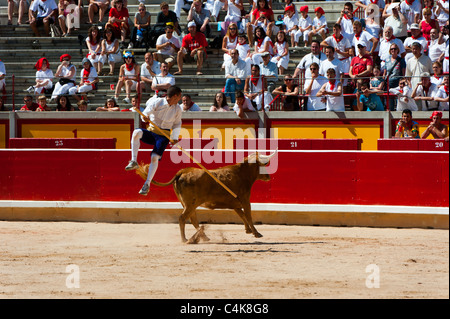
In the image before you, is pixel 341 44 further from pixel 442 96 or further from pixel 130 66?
pixel 130 66

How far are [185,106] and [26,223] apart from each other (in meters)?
3.74

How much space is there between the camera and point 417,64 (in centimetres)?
1469

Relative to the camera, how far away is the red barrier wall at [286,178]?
12.4 metres

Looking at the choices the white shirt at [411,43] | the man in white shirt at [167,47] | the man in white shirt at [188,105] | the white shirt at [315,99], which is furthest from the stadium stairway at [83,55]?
the white shirt at [411,43]

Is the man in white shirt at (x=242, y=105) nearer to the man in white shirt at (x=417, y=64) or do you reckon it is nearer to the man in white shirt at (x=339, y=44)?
the man in white shirt at (x=339, y=44)

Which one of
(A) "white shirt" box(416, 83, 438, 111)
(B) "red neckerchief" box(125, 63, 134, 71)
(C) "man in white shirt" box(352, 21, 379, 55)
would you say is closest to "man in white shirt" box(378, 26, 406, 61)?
(C) "man in white shirt" box(352, 21, 379, 55)

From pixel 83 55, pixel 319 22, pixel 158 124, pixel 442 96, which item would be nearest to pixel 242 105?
pixel 319 22

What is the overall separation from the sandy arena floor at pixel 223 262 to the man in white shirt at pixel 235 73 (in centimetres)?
377

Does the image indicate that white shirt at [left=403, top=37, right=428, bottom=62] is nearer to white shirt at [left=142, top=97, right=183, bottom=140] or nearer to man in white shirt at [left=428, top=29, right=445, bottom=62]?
man in white shirt at [left=428, top=29, right=445, bottom=62]

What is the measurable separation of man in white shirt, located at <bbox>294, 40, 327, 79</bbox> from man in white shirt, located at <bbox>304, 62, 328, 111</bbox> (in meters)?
0.35

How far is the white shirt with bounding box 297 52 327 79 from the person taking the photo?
15594 millimetres

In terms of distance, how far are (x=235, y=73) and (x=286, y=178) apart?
362 centimetres

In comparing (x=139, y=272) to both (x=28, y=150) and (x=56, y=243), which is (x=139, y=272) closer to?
(x=56, y=243)

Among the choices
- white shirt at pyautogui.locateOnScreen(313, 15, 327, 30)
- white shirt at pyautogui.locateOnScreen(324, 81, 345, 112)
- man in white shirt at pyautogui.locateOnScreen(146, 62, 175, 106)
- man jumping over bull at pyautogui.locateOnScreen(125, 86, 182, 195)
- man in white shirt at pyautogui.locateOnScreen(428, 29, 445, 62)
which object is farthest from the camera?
white shirt at pyautogui.locateOnScreen(313, 15, 327, 30)
